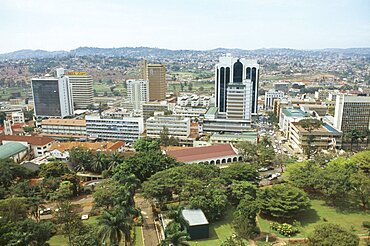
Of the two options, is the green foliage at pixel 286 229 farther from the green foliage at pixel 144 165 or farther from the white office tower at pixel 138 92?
the white office tower at pixel 138 92

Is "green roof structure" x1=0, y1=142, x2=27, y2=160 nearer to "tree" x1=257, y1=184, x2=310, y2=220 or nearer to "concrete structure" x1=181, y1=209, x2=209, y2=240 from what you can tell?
"concrete structure" x1=181, y1=209, x2=209, y2=240

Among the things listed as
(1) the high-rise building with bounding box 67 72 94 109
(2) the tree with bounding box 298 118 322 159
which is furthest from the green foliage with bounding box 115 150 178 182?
(1) the high-rise building with bounding box 67 72 94 109

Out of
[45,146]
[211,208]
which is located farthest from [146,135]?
[211,208]

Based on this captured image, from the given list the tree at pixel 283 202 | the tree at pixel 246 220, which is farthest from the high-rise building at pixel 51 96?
the tree at pixel 246 220

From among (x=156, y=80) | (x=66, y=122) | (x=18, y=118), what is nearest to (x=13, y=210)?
(x=66, y=122)

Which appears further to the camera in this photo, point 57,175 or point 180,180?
point 57,175

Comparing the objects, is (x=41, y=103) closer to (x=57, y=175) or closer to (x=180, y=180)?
(x=57, y=175)

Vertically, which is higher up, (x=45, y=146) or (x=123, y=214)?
(x=123, y=214)
